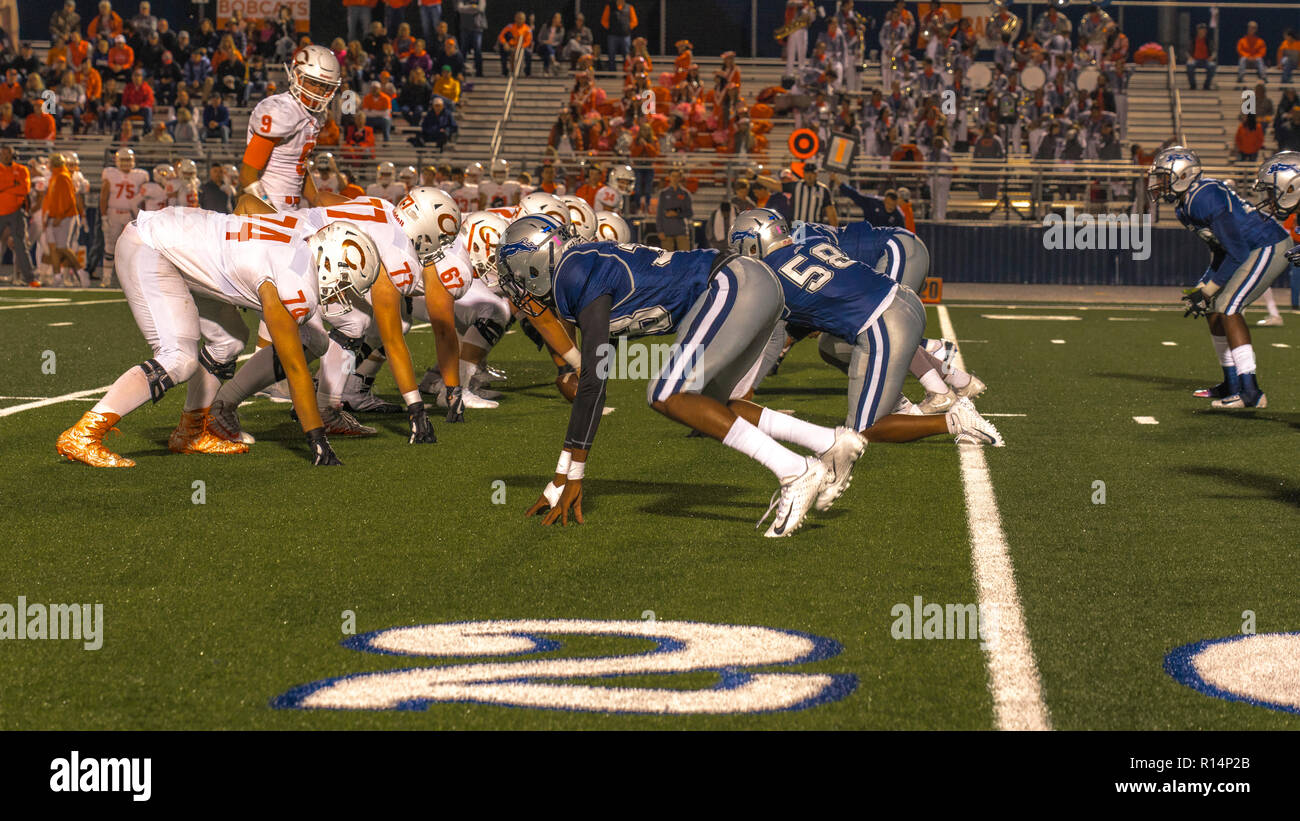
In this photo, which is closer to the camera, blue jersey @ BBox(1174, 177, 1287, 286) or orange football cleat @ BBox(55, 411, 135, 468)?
orange football cleat @ BBox(55, 411, 135, 468)

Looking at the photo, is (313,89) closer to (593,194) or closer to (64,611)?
(64,611)

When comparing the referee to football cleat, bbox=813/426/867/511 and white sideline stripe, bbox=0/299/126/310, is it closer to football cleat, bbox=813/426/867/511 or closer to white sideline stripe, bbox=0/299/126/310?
white sideline stripe, bbox=0/299/126/310

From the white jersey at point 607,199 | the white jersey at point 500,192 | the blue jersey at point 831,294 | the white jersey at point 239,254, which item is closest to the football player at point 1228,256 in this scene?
the blue jersey at point 831,294

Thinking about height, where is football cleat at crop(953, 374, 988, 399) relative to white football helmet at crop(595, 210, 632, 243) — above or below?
below

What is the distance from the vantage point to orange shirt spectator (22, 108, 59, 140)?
2764cm

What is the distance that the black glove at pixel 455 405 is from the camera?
401 inches

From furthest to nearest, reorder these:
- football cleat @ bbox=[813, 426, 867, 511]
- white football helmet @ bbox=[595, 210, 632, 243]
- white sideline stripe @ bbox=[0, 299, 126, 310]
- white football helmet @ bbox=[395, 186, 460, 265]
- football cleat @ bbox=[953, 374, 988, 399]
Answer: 1. white sideline stripe @ bbox=[0, 299, 126, 310]
2. white football helmet @ bbox=[595, 210, 632, 243]
3. football cleat @ bbox=[953, 374, 988, 399]
4. white football helmet @ bbox=[395, 186, 460, 265]
5. football cleat @ bbox=[813, 426, 867, 511]

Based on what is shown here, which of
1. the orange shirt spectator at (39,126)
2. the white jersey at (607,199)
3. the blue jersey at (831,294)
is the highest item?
the orange shirt spectator at (39,126)

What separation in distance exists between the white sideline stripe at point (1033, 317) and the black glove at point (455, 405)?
37.3 ft

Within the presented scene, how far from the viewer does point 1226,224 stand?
448 inches

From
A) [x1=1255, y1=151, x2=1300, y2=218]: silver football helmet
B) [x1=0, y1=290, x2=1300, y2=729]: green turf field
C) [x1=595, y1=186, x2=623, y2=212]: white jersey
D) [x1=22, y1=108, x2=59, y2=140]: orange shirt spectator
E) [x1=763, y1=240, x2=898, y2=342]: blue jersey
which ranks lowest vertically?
[x1=0, y1=290, x2=1300, y2=729]: green turf field

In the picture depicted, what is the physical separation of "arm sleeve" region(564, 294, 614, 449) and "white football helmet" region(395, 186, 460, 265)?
3.30 meters

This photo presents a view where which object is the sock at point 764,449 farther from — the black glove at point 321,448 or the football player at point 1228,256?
the football player at point 1228,256

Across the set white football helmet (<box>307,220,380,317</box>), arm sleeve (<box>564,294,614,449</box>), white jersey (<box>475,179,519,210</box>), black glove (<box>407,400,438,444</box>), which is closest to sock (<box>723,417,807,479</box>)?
arm sleeve (<box>564,294,614,449</box>)
